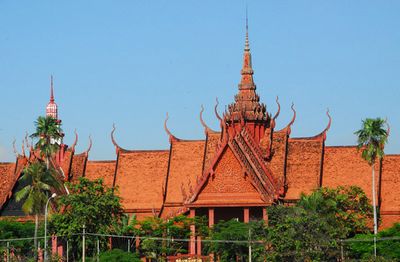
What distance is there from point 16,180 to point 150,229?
12.1 m

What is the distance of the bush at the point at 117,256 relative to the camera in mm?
73312

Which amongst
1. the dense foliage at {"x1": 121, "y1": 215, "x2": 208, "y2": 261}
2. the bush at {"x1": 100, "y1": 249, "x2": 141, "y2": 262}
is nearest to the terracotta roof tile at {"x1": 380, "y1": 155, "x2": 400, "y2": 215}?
the dense foliage at {"x1": 121, "y1": 215, "x2": 208, "y2": 261}

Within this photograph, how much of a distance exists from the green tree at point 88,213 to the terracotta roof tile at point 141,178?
7.03 m

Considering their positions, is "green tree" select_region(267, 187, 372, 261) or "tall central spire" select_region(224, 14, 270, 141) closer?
"green tree" select_region(267, 187, 372, 261)

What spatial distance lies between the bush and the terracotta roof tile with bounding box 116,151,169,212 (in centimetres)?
1036

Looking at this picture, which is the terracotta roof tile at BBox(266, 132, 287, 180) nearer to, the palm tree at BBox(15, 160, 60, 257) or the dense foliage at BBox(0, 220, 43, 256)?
the palm tree at BBox(15, 160, 60, 257)

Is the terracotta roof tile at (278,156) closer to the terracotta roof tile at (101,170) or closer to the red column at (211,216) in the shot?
the red column at (211,216)

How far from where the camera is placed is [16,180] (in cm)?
8712

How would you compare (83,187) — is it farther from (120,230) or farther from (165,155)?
(165,155)

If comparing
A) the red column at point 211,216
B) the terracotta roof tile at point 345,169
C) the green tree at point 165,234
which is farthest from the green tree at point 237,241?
the terracotta roof tile at point 345,169

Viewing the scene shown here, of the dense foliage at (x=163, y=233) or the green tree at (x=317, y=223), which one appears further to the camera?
the dense foliage at (x=163, y=233)

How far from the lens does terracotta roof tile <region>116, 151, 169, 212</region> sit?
3383 inches

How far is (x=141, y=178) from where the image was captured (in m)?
87.2

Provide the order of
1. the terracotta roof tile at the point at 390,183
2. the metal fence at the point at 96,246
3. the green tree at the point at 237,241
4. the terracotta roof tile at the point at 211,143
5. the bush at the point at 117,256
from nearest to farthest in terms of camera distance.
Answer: the green tree at the point at 237,241
the bush at the point at 117,256
the metal fence at the point at 96,246
the terracotta roof tile at the point at 390,183
the terracotta roof tile at the point at 211,143
